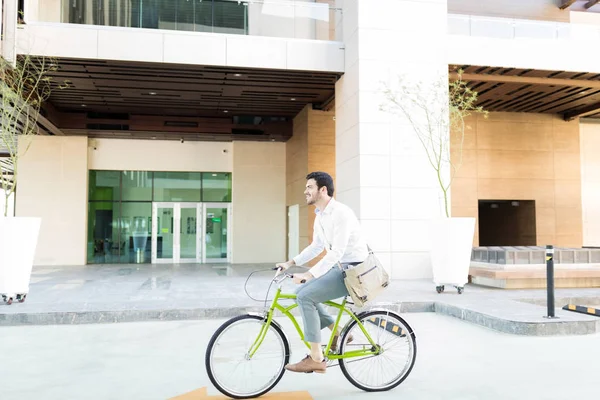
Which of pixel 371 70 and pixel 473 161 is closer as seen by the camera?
pixel 371 70

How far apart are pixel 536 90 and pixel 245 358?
14.1m

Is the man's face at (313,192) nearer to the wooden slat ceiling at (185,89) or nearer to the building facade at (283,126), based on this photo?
the building facade at (283,126)

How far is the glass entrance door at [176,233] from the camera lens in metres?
19.1

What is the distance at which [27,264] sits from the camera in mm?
7848

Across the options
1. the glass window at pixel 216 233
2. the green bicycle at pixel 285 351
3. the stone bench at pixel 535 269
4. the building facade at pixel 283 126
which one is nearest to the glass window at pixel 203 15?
the building facade at pixel 283 126

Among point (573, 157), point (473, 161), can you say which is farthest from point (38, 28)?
point (573, 157)

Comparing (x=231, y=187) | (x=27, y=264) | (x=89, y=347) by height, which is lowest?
(x=89, y=347)

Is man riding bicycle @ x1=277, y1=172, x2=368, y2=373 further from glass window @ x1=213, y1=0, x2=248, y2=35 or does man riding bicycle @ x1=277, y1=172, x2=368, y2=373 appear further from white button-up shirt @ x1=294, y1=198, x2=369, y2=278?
glass window @ x1=213, y1=0, x2=248, y2=35

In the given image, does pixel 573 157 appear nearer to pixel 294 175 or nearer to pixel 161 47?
pixel 294 175

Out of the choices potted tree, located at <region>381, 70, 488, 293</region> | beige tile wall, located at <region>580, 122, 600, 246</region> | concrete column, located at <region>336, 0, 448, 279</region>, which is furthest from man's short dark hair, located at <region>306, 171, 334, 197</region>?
beige tile wall, located at <region>580, 122, 600, 246</region>

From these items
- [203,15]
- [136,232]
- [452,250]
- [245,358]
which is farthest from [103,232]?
[245,358]

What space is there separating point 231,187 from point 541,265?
1183 centimetres

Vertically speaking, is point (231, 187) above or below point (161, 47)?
below

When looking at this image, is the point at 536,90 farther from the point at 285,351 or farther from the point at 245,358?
the point at 245,358
